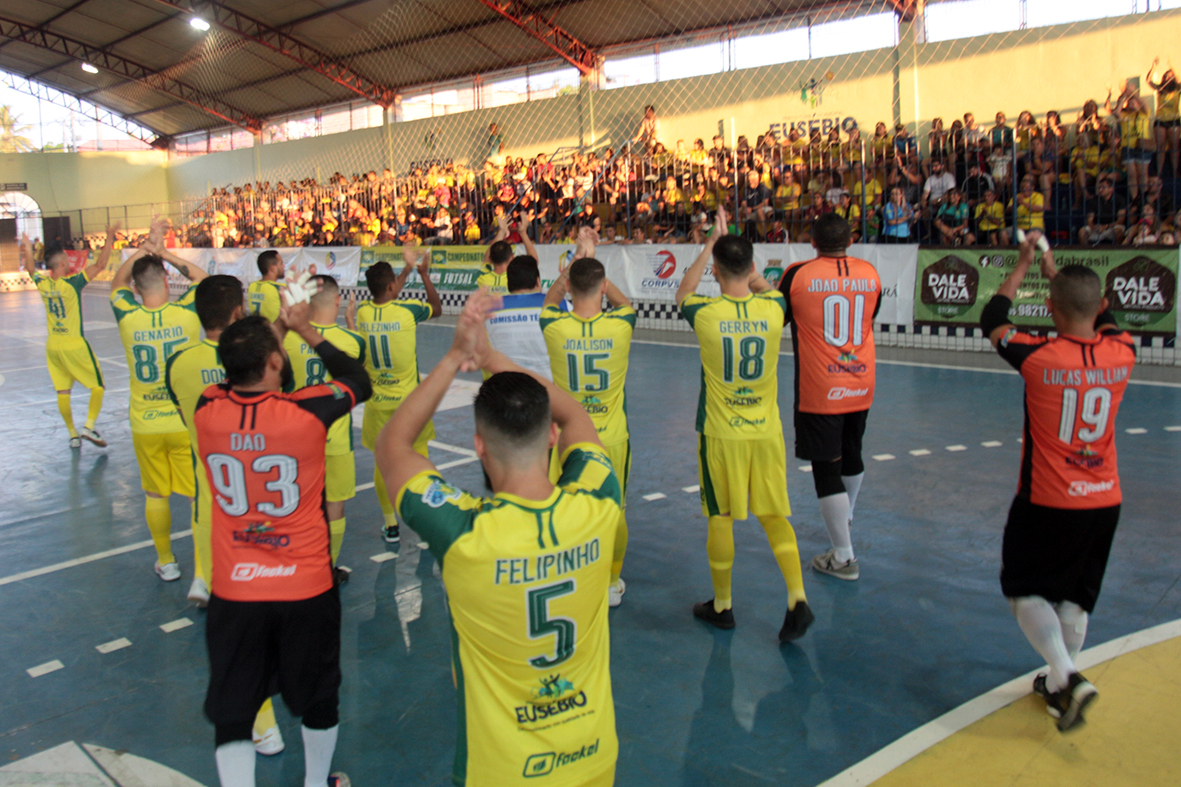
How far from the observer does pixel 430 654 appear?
4387mm

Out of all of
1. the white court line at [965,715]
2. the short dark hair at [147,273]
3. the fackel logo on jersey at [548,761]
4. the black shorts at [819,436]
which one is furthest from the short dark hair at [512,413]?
the short dark hair at [147,273]

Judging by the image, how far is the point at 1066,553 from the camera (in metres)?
3.51

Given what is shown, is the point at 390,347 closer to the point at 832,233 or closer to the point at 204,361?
the point at 204,361

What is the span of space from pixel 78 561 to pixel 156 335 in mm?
1748

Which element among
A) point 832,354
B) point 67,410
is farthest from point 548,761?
point 67,410

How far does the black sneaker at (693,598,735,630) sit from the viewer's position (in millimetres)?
4520

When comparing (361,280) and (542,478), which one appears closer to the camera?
(542,478)

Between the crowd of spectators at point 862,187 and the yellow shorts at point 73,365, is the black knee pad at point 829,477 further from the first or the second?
the yellow shorts at point 73,365

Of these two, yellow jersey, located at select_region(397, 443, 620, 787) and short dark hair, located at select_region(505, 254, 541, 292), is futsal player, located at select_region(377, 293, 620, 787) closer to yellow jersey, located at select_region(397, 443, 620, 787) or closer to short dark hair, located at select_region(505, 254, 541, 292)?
yellow jersey, located at select_region(397, 443, 620, 787)

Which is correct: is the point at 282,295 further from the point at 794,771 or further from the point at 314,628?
the point at 794,771

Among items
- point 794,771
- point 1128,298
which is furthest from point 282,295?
point 1128,298

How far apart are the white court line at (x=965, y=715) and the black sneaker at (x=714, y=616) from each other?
3.79ft

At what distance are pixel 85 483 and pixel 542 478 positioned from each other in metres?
7.12

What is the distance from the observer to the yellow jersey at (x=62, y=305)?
8734 millimetres
